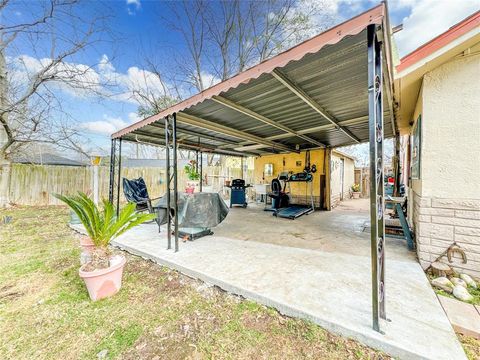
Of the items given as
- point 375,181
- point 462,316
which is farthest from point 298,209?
point 375,181

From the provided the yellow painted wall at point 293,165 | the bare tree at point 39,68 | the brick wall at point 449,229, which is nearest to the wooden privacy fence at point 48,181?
the bare tree at point 39,68

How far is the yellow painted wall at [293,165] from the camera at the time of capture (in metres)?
7.93

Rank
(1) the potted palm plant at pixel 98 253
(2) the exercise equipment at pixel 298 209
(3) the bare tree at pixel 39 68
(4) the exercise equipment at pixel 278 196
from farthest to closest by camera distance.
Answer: (4) the exercise equipment at pixel 278 196, (3) the bare tree at pixel 39 68, (2) the exercise equipment at pixel 298 209, (1) the potted palm plant at pixel 98 253

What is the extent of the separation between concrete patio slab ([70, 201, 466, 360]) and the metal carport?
218 millimetres

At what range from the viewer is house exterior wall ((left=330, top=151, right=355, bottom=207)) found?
8.76 metres

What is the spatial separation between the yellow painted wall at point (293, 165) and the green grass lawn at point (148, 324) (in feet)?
21.7

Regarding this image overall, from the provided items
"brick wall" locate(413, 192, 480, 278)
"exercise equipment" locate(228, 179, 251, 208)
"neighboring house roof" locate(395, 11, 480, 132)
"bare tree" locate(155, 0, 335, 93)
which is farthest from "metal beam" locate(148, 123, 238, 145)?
"bare tree" locate(155, 0, 335, 93)

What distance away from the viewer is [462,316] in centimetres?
175

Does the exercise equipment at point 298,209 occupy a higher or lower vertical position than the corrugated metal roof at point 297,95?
lower

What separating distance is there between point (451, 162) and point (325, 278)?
211 centimetres

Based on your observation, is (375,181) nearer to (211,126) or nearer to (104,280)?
(104,280)

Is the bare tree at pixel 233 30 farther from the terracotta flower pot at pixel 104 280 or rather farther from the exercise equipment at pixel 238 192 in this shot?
the terracotta flower pot at pixel 104 280

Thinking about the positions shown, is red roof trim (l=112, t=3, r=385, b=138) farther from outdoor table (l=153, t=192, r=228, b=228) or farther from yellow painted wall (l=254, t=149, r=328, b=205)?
yellow painted wall (l=254, t=149, r=328, b=205)

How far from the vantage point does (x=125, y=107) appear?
10836mm
